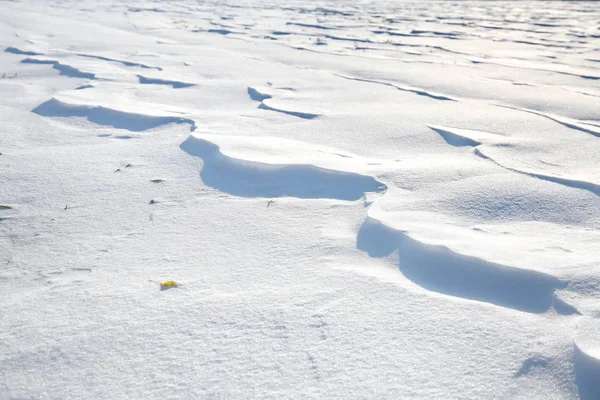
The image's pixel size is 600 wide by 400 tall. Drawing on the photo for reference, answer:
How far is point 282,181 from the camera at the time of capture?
1848mm

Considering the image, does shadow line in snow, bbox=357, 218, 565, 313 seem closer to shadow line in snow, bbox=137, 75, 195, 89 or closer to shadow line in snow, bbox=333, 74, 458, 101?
shadow line in snow, bbox=333, 74, 458, 101

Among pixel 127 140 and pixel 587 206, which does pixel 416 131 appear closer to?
pixel 587 206

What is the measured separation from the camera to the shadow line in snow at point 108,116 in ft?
8.13

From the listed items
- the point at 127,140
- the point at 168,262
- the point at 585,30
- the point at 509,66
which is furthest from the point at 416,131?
the point at 585,30

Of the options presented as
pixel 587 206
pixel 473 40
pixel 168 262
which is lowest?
pixel 168 262

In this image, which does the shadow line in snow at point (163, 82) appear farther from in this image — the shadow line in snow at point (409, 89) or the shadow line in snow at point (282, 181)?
the shadow line in snow at point (282, 181)

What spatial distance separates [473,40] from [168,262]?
15.1ft

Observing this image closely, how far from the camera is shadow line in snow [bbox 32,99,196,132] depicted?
2.48 metres

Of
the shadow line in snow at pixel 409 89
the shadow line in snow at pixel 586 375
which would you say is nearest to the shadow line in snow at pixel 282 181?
the shadow line in snow at pixel 586 375

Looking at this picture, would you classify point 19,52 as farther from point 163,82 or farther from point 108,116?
point 108,116

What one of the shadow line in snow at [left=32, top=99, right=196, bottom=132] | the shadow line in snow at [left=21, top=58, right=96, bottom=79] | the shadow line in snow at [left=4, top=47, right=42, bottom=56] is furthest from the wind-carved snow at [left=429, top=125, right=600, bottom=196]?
the shadow line in snow at [left=4, top=47, right=42, bottom=56]

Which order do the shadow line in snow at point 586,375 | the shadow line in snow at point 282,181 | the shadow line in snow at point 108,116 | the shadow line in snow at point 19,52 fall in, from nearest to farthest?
the shadow line in snow at point 586,375, the shadow line in snow at point 282,181, the shadow line in snow at point 108,116, the shadow line in snow at point 19,52

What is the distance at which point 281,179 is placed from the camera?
1.86 m

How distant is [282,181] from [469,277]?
75cm
